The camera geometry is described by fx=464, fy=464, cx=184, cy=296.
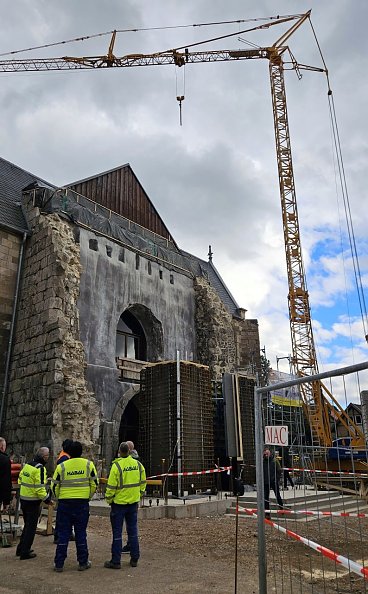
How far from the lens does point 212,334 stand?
19.0 meters

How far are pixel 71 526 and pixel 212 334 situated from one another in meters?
13.7

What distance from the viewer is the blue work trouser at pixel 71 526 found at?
5500 mm

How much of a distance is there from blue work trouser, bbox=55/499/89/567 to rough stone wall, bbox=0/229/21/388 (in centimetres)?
881

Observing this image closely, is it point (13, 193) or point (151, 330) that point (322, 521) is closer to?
point (151, 330)

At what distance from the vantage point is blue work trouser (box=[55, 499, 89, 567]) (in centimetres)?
550

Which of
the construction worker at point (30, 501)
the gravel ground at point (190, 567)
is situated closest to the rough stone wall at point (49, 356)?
the gravel ground at point (190, 567)

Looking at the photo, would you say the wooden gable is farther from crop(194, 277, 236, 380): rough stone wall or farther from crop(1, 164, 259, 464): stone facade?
crop(194, 277, 236, 380): rough stone wall

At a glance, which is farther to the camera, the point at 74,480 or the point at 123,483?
the point at 123,483

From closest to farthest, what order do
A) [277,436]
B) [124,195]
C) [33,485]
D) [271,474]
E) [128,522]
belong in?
[277,436] < [128,522] < [33,485] < [271,474] < [124,195]

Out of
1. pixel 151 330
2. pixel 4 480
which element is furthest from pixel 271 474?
pixel 151 330

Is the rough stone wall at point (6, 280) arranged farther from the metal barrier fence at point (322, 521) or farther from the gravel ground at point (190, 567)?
the metal barrier fence at point (322, 521)

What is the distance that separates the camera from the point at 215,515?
10.5 m

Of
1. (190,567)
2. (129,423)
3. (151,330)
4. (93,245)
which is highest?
(93,245)

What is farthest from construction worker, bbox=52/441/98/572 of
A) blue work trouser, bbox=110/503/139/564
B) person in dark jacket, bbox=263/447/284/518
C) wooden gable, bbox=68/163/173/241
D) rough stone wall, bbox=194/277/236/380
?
wooden gable, bbox=68/163/173/241
